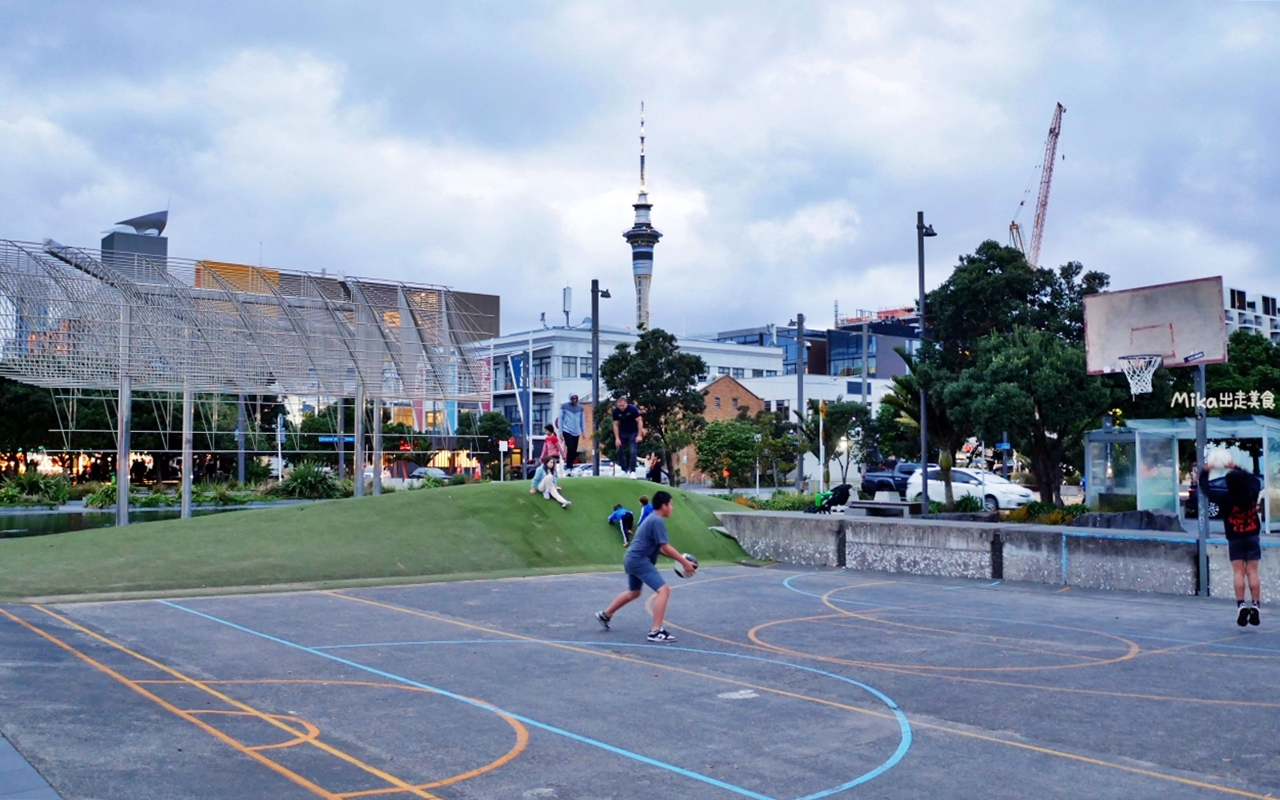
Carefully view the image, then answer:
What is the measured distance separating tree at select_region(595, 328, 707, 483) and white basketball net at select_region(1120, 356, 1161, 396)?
26956mm

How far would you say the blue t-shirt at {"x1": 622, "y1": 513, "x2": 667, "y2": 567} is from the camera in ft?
40.6

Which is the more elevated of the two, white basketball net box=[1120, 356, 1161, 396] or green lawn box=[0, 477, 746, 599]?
white basketball net box=[1120, 356, 1161, 396]

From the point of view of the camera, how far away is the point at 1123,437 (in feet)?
90.8

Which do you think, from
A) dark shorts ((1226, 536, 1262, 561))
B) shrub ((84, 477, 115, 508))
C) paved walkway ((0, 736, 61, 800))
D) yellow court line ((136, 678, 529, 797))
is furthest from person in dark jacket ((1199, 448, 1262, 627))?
shrub ((84, 477, 115, 508))

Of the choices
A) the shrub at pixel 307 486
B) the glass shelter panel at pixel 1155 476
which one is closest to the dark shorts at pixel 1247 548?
the glass shelter panel at pixel 1155 476

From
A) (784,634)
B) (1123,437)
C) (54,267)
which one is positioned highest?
(54,267)

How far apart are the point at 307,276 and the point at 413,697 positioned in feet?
81.5

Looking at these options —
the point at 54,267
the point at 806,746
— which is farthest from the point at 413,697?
the point at 54,267

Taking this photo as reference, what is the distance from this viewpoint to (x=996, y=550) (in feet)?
62.5

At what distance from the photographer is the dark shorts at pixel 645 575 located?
481 inches

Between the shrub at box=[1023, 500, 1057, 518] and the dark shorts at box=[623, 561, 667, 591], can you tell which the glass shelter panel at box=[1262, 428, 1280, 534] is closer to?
the shrub at box=[1023, 500, 1057, 518]

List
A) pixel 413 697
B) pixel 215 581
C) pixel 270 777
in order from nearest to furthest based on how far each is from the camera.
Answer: pixel 270 777, pixel 413 697, pixel 215 581

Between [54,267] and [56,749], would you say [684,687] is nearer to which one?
[56,749]

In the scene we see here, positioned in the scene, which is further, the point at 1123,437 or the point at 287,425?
the point at 287,425
